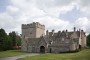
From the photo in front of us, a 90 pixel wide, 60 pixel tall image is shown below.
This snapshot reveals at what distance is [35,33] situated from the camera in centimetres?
8925

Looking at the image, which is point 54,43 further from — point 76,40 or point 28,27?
point 28,27

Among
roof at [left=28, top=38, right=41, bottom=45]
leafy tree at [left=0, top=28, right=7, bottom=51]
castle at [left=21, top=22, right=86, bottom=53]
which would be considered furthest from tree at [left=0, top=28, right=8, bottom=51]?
roof at [left=28, top=38, right=41, bottom=45]

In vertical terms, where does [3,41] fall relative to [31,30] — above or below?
below

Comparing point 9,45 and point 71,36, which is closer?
point 71,36

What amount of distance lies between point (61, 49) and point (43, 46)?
9.01 m

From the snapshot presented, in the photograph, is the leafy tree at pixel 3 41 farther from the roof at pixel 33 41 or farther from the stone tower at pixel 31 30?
the roof at pixel 33 41

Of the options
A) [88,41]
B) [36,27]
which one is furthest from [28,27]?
[88,41]

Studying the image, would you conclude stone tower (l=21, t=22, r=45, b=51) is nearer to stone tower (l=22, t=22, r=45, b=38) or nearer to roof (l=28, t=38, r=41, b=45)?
stone tower (l=22, t=22, r=45, b=38)

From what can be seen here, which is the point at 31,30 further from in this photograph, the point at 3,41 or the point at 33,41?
the point at 3,41

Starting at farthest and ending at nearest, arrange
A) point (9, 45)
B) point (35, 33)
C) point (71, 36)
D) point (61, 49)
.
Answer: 1. point (9, 45)
2. point (35, 33)
3. point (71, 36)
4. point (61, 49)

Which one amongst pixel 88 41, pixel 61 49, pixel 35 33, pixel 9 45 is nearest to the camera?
pixel 61 49

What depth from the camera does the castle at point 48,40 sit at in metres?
74.4

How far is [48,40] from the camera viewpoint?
80125 millimetres

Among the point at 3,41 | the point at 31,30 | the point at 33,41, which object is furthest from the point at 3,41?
the point at 33,41
